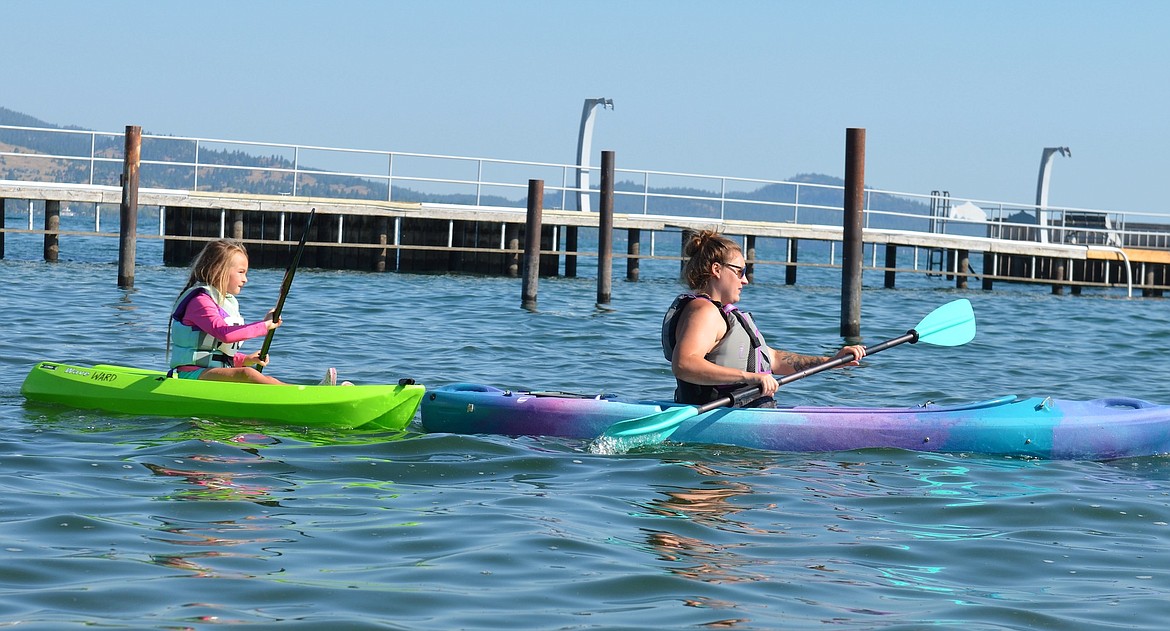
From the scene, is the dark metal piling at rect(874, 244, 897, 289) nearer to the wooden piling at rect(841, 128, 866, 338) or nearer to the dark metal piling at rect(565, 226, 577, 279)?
the dark metal piling at rect(565, 226, 577, 279)

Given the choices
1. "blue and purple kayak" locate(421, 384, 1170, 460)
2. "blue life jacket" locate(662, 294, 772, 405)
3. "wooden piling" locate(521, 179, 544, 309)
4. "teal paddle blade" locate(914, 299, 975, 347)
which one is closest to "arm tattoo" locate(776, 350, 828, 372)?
"blue and purple kayak" locate(421, 384, 1170, 460)

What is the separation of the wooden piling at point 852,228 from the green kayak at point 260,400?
7654 mm

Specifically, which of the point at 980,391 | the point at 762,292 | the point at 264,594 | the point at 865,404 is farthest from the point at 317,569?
the point at 762,292

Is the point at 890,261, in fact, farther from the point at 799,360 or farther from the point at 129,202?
the point at 799,360

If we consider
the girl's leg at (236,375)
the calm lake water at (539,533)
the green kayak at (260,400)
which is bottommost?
the calm lake water at (539,533)

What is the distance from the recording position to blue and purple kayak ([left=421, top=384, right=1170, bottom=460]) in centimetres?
651

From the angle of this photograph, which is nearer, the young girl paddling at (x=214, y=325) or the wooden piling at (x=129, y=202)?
the young girl paddling at (x=214, y=325)

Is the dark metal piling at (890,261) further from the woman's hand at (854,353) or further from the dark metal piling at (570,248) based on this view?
the woman's hand at (854,353)

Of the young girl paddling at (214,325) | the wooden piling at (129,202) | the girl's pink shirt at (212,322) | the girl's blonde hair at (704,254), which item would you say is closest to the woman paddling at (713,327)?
the girl's blonde hair at (704,254)

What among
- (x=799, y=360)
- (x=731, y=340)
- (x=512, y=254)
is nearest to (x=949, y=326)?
(x=799, y=360)

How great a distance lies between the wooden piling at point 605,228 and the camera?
17766 millimetres

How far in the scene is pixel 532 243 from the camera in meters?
17.6

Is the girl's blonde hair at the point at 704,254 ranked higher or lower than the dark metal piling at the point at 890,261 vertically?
lower

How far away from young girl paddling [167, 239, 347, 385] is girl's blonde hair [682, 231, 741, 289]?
6.94 feet
